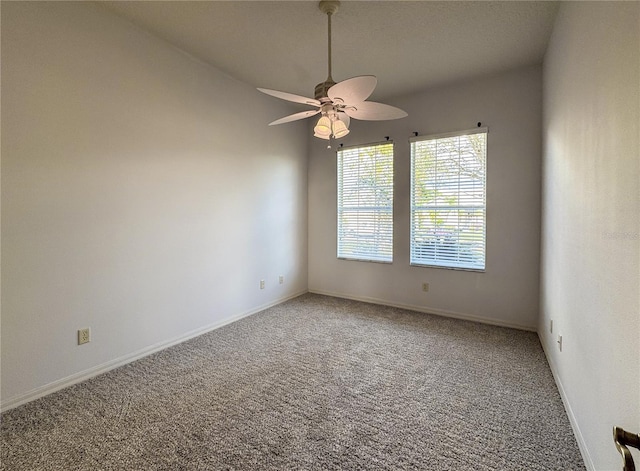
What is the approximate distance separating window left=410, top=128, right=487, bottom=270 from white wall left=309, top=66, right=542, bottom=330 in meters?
0.10

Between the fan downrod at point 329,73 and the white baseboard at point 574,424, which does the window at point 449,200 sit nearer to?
the white baseboard at point 574,424

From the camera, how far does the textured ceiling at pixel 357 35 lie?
2.46 m

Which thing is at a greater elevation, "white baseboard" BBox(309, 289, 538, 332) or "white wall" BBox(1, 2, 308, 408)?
"white wall" BBox(1, 2, 308, 408)

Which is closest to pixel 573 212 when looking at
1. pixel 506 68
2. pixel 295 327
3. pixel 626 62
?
pixel 626 62

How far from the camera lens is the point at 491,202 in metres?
3.68

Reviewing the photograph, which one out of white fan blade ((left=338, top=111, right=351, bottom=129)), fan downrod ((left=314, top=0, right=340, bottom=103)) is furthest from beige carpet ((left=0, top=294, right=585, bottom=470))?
fan downrod ((left=314, top=0, right=340, bottom=103))

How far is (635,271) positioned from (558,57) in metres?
2.21

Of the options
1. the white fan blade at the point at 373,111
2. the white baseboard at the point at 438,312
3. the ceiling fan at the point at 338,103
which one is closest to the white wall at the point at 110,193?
the ceiling fan at the point at 338,103

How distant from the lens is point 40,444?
178cm

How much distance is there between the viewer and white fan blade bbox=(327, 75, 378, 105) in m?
1.93

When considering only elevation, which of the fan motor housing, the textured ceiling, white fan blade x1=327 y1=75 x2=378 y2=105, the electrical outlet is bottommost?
the electrical outlet

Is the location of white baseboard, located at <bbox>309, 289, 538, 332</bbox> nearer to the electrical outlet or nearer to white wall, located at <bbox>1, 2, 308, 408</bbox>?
white wall, located at <bbox>1, 2, 308, 408</bbox>

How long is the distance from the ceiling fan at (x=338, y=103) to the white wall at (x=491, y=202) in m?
1.90

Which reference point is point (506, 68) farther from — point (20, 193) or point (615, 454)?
point (20, 193)
